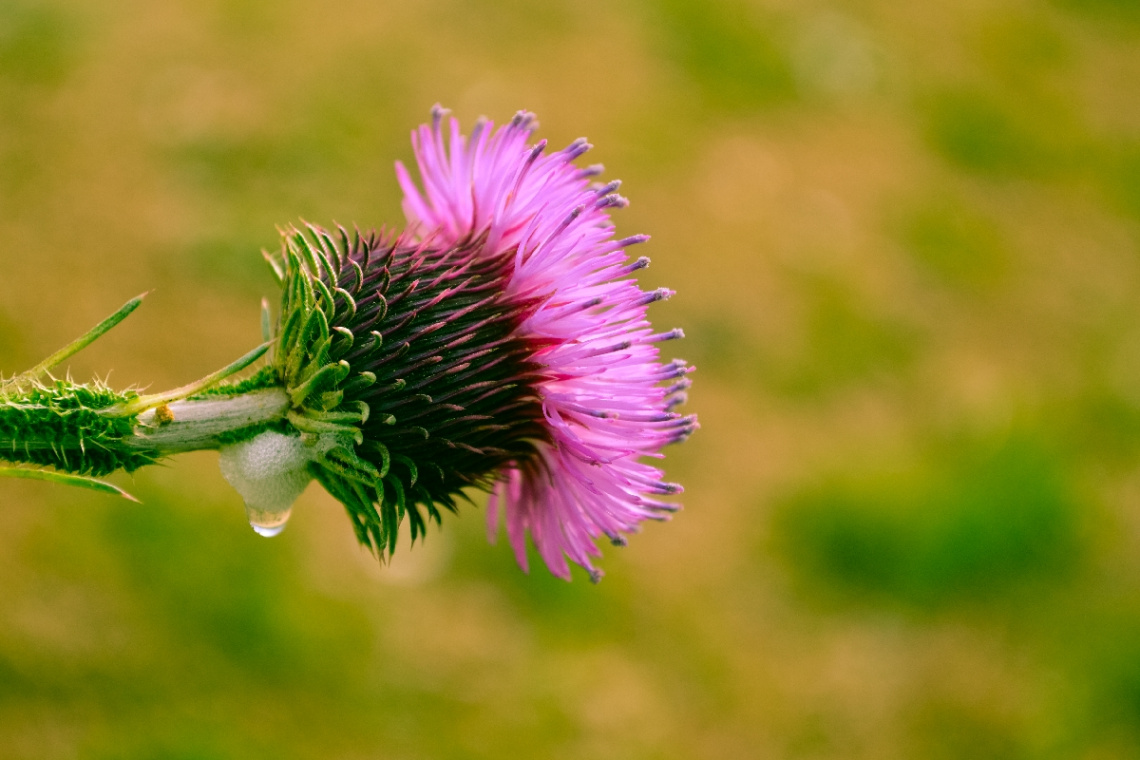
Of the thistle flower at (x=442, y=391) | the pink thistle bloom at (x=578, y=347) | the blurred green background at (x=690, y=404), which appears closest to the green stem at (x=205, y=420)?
the thistle flower at (x=442, y=391)

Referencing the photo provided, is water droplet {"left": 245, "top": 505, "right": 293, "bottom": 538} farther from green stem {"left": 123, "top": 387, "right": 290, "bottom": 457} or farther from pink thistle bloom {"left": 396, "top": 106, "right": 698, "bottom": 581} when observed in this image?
pink thistle bloom {"left": 396, "top": 106, "right": 698, "bottom": 581}

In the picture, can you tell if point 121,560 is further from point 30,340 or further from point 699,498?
point 699,498

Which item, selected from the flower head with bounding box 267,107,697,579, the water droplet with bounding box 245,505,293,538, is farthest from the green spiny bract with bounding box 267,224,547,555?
the water droplet with bounding box 245,505,293,538

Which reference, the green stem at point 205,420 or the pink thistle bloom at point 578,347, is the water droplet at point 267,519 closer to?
the green stem at point 205,420

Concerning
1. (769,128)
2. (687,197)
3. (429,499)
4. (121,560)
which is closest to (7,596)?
(121,560)

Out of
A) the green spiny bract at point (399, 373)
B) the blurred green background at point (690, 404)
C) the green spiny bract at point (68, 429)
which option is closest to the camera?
the green spiny bract at point (68, 429)

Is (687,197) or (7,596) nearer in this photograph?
(7,596)
